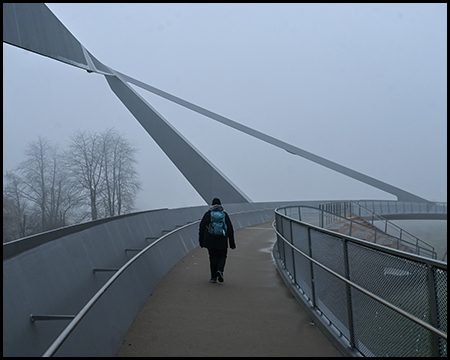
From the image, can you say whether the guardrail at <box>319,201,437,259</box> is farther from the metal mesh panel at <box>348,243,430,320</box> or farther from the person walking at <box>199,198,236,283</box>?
the metal mesh panel at <box>348,243,430,320</box>

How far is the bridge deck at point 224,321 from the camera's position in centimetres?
494

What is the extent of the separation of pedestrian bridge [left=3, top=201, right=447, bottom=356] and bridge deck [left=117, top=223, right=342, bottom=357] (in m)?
0.02

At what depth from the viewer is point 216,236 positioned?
27.1 ft

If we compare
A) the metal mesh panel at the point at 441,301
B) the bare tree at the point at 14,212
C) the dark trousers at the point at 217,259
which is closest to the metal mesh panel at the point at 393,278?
the metal mesh panel at the point at 441,301

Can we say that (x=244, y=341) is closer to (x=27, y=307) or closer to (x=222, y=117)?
(x=27, y=307)

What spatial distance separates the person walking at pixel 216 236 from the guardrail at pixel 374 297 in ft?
5.93

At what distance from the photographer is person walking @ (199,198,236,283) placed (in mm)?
8258

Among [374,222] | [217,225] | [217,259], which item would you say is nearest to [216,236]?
[217,225]

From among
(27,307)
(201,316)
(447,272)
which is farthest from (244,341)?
(447,272)

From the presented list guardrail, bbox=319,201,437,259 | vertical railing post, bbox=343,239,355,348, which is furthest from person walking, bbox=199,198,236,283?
guardrail, bbox=319,201,437,259

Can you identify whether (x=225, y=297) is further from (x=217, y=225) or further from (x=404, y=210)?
(x=404, y=210)

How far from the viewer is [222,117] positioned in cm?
4328

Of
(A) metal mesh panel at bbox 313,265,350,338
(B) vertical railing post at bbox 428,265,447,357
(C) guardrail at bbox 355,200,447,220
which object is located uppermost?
(B) vertical railing post at bbox 428,265,447,357

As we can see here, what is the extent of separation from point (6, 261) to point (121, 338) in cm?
146
